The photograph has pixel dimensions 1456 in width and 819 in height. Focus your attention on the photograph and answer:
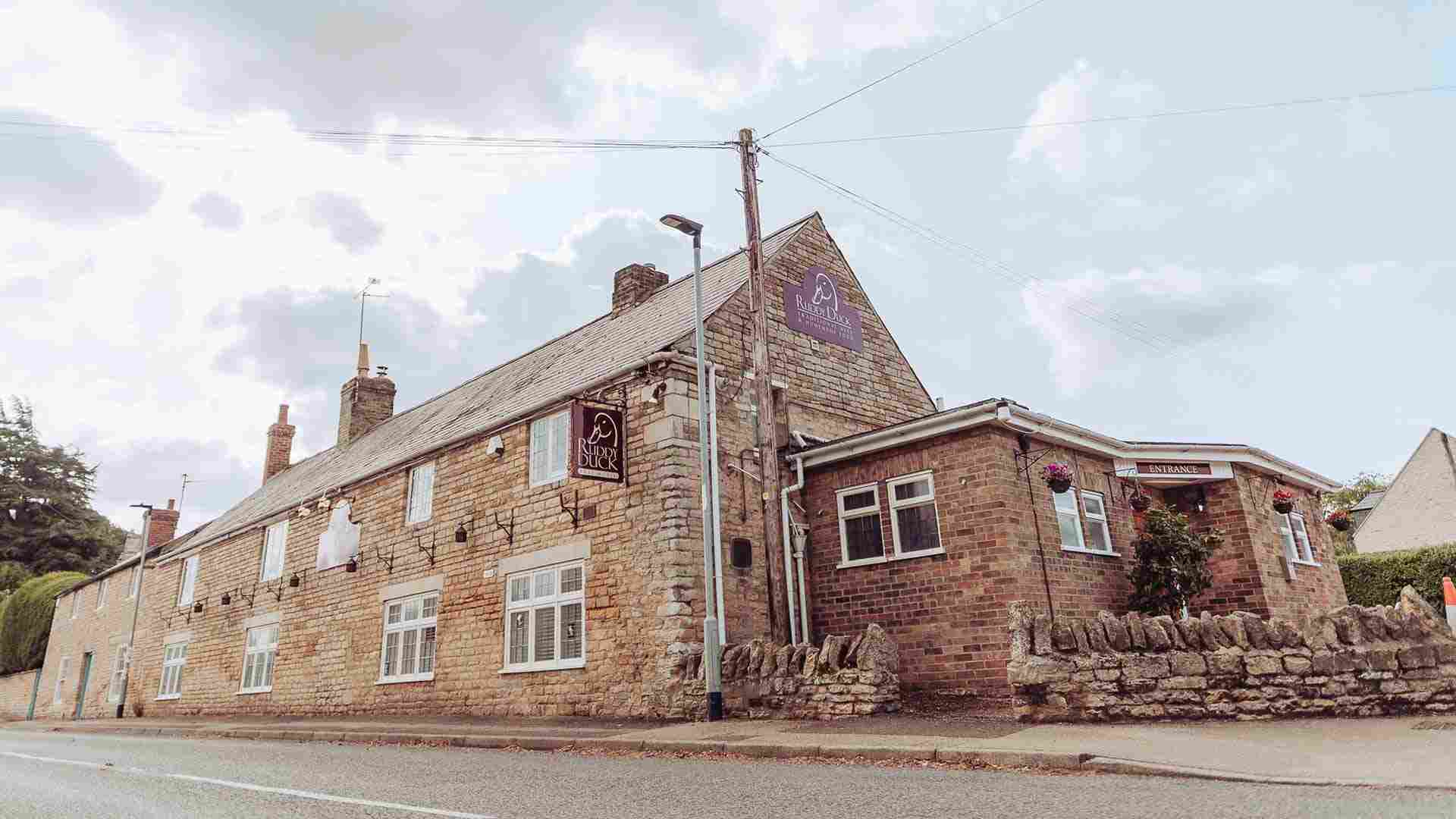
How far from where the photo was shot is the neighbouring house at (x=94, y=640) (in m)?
29.9

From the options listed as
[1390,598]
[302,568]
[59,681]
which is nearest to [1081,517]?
[1390,598]

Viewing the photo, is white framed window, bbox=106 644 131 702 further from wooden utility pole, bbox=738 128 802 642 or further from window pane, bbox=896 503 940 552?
window pane, bbox=896 503 940 552

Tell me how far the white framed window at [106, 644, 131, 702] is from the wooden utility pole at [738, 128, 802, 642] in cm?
2608

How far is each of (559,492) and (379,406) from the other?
16.3 m

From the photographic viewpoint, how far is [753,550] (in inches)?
534

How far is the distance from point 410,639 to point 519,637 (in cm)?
350

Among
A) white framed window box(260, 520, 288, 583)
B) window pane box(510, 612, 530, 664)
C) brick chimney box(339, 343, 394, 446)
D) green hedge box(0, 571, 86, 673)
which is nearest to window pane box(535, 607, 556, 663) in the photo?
window pane box(510, 612, 530, 664)

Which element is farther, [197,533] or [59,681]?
[59,681]

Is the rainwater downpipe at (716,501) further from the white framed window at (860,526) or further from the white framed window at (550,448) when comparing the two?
the white framed window at (550,448)

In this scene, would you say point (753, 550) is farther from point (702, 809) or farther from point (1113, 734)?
point (702, 809)

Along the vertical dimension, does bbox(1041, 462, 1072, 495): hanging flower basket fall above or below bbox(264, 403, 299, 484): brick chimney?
below

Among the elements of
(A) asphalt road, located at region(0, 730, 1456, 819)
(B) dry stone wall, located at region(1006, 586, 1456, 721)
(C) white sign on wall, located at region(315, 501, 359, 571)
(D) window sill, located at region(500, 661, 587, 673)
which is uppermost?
(C) white sign on wall, located at region(315, 501, 359, 571)

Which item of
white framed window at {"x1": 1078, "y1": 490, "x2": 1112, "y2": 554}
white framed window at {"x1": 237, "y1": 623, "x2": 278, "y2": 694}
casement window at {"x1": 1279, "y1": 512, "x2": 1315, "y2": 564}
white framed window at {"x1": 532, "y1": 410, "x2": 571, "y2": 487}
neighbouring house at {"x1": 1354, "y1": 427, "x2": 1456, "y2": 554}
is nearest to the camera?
white framed window at {"x1": 1078, "y1": 490, "x2": 1112, "y2": 554}

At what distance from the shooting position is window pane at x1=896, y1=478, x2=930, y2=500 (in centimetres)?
1291
